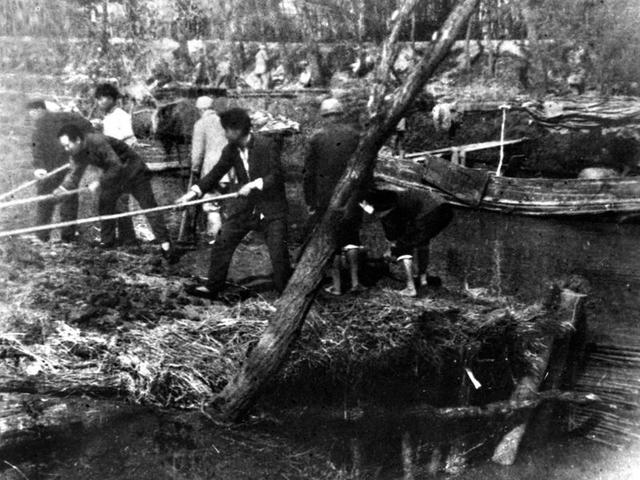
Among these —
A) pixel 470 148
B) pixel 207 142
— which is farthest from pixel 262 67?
pixel 470 148

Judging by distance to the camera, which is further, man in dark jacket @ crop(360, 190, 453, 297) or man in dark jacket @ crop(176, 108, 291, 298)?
man in dark jacket @ crop(360, 190, 453, 297)

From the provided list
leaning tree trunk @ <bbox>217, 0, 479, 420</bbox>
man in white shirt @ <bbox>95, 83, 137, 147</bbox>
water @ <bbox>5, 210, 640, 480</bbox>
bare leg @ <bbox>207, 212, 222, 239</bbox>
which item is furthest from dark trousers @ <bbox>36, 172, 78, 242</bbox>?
leaning tree trunk @ <bbox>217, 0, 479, 420</bbox>

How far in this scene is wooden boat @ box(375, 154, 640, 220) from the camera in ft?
39.3

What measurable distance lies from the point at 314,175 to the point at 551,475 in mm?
3348

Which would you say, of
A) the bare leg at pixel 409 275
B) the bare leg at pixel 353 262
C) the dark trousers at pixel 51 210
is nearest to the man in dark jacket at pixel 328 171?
the bare leg at pixel 353 262

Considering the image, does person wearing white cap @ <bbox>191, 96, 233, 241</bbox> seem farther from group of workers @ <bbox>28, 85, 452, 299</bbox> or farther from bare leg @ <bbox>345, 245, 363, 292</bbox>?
bare leg @ <bbox>345, 245, 363, 292</bbox>

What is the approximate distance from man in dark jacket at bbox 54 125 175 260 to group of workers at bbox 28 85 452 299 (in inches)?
0.4

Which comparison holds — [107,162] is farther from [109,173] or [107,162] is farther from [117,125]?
[117,125]

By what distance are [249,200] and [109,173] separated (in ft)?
6.29

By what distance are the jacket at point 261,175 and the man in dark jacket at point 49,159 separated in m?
2.22

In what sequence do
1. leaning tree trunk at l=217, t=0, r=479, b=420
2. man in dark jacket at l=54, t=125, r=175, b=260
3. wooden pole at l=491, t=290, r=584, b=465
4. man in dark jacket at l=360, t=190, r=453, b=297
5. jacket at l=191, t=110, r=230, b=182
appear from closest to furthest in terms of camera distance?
leaning tree trunk at l=217, t=0, r=479, b=420
wooden pole at l=491, t=290, r=584, b=465
man in dark jacket at l=360, t=190, r=453, b=297
man in dark jacket at l=54, t=125, r=175, b=260
jacket at l=191, t=110, r=230, b=182

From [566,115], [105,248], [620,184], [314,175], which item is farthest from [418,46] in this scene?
[105,248]

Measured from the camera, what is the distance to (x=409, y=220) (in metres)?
6.28

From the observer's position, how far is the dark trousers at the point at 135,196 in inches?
282
